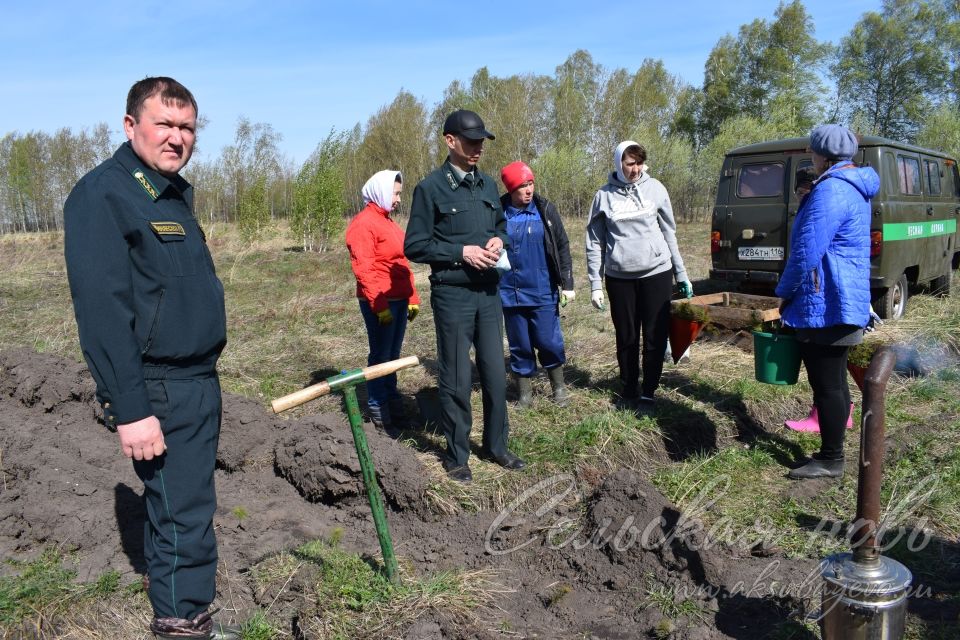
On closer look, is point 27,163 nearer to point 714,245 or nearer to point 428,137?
point 428,137

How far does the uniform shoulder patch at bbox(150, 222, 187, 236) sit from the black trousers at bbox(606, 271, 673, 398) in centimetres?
321

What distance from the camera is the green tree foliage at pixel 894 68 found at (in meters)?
38.3

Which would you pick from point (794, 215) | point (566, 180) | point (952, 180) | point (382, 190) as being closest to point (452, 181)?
point (382, 190)

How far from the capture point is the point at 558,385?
17.0 feet

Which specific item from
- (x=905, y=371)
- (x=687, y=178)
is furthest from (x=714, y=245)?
(x=687, y=178)

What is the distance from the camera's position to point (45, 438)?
4258mm

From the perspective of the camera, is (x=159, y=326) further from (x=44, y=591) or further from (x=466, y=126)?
(x=466, y=126)

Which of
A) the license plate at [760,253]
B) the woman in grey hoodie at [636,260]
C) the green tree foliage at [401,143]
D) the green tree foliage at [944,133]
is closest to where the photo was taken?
Answer: the woman in grey hoodie at [636,260]

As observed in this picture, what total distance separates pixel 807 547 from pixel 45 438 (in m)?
4.28

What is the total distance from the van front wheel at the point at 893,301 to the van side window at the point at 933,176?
1999 mm

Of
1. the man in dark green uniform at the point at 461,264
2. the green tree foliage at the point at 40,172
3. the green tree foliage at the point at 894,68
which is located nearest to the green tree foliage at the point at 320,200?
the man in dark green uniform at the point at 461,264

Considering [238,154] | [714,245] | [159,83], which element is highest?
[238,154]

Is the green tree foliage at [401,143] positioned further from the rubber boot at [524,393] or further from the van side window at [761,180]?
the rubber boot at [524,393]

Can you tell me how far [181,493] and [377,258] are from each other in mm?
2702
